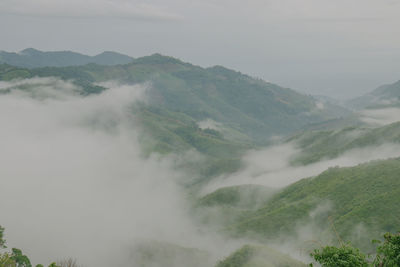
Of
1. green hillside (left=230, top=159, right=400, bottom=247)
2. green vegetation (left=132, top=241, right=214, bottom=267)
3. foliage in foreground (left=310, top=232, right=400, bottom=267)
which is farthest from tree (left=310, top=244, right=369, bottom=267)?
green vegetation (left=132, top=241, right=214, bottom=267)

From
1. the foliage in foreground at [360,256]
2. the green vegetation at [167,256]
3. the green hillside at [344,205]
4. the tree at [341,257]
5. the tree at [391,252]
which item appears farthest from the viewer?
the green hillside at [344,205]

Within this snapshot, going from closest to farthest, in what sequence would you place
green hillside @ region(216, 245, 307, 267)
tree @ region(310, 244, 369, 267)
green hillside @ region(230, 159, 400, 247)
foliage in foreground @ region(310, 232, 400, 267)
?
foliage in foreground @ region(310, 232, 400, 267), tree @ region(310, 244, 369, 267), green hillside @ region(216, 245, 307, 267), green hillside @ region(230, 159, 400, 247)

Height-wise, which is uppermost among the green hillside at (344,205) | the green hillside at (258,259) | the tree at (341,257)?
the green hillside at (344,205)

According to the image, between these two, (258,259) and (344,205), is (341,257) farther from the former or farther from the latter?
(344,205)

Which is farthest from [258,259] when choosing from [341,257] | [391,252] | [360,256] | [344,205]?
[391,252]

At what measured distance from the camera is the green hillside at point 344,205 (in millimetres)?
120500

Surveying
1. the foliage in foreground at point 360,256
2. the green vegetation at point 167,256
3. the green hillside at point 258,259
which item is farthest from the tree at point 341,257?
the green vegetation at point 167,256

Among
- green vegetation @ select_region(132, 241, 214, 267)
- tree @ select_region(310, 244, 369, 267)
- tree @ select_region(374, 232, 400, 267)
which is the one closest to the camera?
tree @ select_region(374, 232, 400, 267)

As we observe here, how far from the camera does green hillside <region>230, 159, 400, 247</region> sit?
395ft

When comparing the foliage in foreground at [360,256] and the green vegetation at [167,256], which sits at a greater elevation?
the green vegetation at [167,256]

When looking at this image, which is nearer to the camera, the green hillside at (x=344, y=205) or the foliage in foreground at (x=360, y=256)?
the foliage in foreground at (x=360, y=256)

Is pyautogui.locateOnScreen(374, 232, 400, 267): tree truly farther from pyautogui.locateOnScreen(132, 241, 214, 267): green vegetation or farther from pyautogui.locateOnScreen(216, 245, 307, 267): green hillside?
pyautogui.locateOnScreen(132, 241, 214, 267): green vegetation

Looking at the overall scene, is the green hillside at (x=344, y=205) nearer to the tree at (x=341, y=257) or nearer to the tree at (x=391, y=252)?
the tree at (x=341, y=257)

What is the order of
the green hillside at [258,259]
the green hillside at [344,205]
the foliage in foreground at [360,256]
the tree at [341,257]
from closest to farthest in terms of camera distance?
the foliage in foreground at [360,256]
the tree at [341,257]
the green hillside at [258,259]
the green hillside at [344,205]
